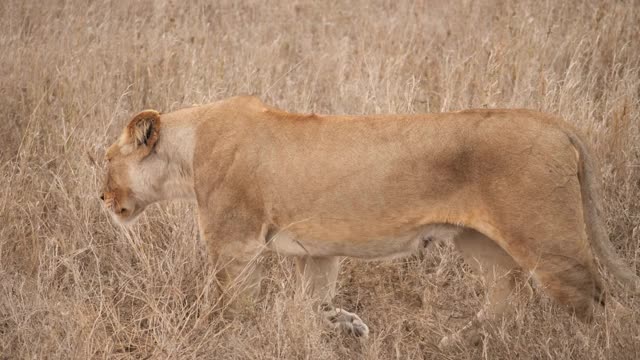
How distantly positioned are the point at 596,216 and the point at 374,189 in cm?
95

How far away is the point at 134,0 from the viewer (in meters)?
8.27

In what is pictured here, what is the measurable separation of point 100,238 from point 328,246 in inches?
62.3

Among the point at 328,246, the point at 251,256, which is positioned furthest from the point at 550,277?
the point at 251,256

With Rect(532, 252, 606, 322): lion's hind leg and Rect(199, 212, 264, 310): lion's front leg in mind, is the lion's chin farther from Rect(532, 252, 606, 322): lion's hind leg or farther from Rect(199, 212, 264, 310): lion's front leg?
Rect(532, 252, 606, 322): lion's hind leg

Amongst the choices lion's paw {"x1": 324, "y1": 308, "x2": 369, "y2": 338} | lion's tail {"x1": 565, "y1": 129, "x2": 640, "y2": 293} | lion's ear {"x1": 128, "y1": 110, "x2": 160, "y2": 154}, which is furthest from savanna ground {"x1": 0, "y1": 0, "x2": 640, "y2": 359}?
lion's ear {"x1": 128, "y1": 110, "x2": 160, "y2": 154}

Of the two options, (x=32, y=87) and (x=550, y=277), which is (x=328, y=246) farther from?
(x=32, y=87)

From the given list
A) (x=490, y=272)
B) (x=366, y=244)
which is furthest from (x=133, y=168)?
(x=490, y=272)

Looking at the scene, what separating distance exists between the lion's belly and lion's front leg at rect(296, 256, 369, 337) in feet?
0.67

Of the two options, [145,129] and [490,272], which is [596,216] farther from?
[145,129]

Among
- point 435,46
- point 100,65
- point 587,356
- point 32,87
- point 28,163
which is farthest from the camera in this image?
point 435,46

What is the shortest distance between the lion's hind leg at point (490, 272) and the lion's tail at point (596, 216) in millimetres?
447

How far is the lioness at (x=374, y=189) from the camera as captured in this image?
3416 mm

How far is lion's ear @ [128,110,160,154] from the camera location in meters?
4.13

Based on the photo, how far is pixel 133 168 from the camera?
13.8 ft
